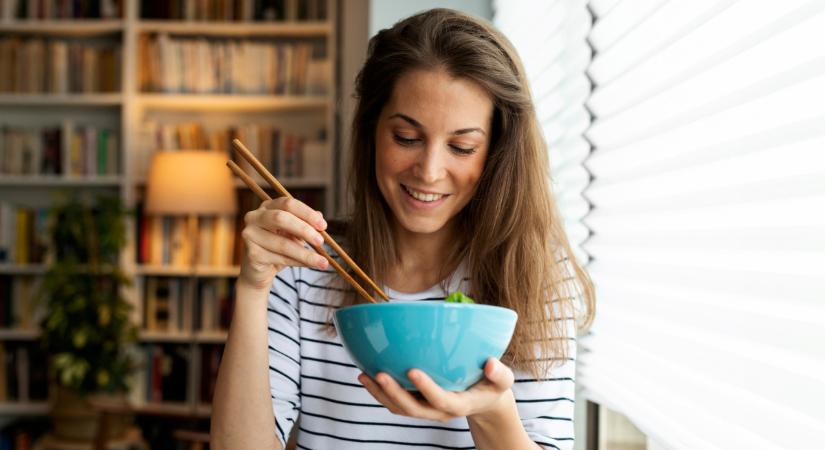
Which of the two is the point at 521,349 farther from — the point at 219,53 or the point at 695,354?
the point at 219,53

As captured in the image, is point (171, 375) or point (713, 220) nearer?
point (713, 220)

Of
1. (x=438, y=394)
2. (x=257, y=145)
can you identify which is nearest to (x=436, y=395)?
(x=438, y=394)

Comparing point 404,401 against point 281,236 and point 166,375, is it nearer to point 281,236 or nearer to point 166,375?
point 281,236

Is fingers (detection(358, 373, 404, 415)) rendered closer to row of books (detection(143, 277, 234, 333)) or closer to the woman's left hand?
the woman's left hand

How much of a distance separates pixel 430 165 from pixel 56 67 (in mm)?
3565

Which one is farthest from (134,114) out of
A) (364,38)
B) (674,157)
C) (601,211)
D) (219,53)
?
(674,157)

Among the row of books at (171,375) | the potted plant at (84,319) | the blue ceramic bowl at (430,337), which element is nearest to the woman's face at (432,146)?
the blue ceramic bowl at (430,337)

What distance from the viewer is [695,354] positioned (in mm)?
960

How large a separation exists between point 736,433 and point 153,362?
3674 mm

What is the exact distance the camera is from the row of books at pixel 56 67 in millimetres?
4020

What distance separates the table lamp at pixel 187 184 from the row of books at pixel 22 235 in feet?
2.54

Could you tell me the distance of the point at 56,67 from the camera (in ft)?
13.2

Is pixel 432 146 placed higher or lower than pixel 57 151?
lower

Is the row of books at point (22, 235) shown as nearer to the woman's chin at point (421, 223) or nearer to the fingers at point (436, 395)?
the woman's chin at point (421, 223)
